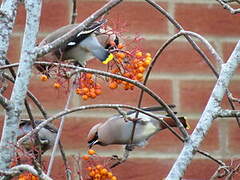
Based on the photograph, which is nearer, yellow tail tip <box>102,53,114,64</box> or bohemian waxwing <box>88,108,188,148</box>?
yellow tail tip <box>102,53,114,64</box>

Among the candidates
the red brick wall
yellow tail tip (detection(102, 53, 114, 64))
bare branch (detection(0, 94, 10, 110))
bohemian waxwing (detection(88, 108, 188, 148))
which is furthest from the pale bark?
the red brick wall

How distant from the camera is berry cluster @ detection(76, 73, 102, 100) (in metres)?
0.90

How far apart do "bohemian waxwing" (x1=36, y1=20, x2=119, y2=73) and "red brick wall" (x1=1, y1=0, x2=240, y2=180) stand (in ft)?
1.62

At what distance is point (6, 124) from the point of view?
2.43 ft

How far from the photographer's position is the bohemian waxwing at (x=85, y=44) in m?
0.89

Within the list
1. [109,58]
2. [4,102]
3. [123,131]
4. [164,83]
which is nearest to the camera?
[4,102]

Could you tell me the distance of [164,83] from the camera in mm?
1503

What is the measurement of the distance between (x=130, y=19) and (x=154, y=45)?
0.28ft

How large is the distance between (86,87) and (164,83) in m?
0.60

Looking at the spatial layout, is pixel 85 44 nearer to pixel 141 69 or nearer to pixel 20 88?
pixel 141 69

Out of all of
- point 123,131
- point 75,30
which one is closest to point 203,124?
point 75,30

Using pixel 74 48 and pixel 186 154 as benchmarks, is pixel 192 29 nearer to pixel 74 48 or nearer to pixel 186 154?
pixel 74 48

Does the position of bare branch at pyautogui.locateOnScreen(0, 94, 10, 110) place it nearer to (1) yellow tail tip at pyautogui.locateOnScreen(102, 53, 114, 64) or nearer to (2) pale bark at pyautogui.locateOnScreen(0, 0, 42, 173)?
(2) pale bark at pyautogui.locateOnScreen(0, 0, 42, 173)

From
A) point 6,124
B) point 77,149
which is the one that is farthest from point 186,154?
point 77,149
